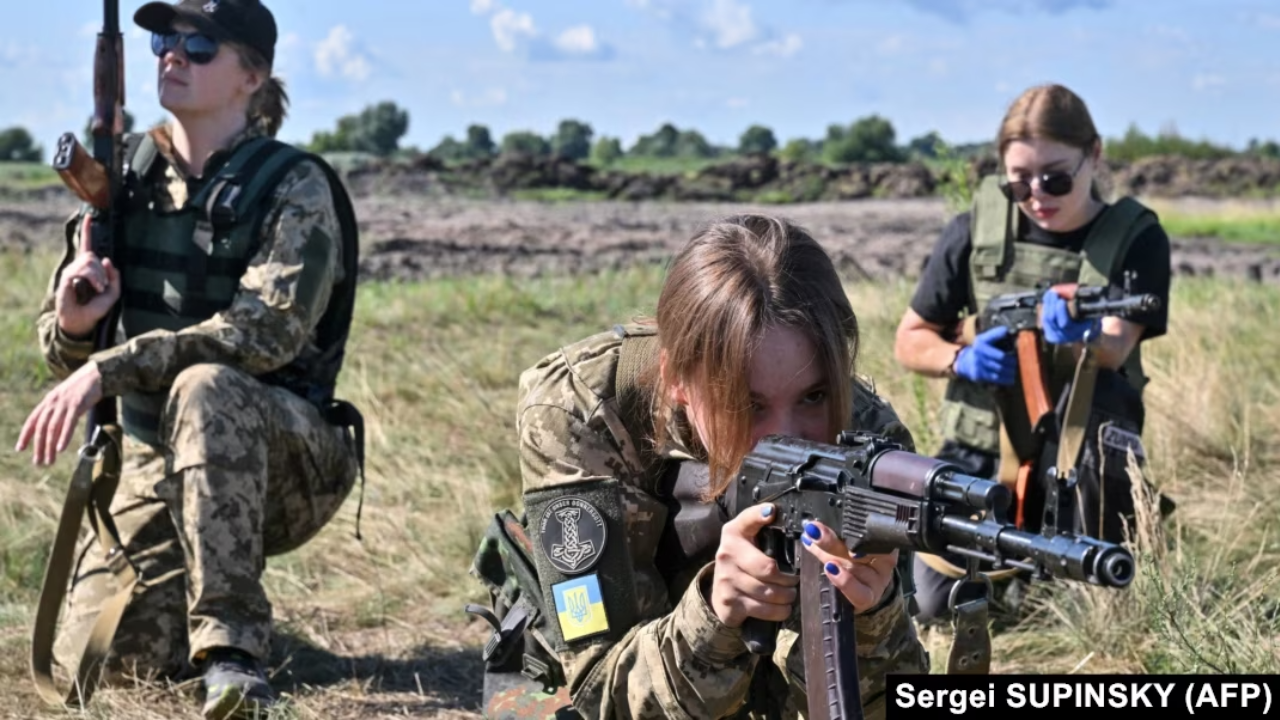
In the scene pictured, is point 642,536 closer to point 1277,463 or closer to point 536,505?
point 536,505

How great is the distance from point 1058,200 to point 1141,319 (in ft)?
1.47

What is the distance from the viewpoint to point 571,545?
2.78m

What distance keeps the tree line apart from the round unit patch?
915 inches

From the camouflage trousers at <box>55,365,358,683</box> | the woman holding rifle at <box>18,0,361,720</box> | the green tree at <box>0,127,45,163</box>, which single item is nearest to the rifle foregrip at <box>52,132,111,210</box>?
the woman holding rifle at <box>18,0,361,720</box>

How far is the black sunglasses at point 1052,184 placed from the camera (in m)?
4.76

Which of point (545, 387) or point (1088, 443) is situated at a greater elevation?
point (545, 387)

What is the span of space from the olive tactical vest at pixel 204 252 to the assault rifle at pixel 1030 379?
6.67 feet

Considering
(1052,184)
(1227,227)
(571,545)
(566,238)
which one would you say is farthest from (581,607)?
(1227,227)

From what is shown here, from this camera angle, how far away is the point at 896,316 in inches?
331

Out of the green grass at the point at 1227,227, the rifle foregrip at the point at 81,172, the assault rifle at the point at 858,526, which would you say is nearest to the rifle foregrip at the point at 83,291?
the rifle foregrip at the point at 81,172

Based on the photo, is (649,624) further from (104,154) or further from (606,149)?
(606,149)

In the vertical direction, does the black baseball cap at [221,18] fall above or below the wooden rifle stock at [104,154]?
above

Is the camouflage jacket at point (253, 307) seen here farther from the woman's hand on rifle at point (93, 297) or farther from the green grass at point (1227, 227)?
the green grass at point (1227, 227)

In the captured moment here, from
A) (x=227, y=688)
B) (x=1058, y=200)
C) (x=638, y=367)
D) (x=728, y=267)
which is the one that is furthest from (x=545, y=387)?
(x=1058, y=200)
